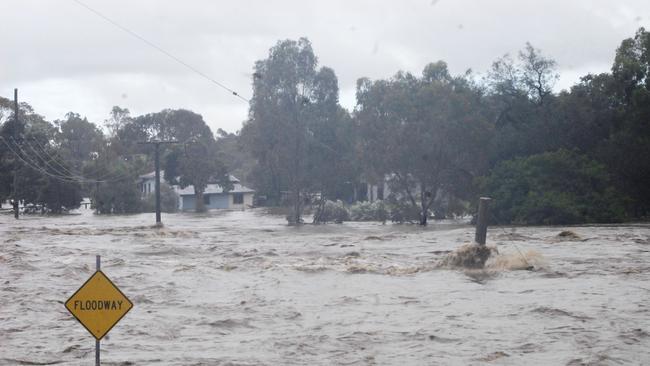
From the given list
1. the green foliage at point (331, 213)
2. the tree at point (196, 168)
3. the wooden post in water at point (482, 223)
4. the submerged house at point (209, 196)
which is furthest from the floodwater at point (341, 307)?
the submerged house at point (209, 196)

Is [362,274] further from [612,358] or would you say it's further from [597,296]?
[612,358]

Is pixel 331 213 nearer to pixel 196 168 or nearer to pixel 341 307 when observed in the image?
pixel 196 168

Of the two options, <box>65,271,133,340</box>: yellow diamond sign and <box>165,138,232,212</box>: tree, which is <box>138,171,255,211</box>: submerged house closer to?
<box>165,138,232,212</box>: tree

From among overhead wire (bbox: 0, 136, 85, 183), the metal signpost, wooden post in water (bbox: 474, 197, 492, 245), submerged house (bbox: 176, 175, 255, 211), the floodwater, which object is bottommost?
the floodwater

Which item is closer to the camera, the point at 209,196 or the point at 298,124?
the point at 298,124

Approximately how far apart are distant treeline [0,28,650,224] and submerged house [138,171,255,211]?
102 feet

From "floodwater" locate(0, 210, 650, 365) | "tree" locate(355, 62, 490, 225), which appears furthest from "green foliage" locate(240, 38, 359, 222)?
"floodwater" locate(0, 210, 650, 365)

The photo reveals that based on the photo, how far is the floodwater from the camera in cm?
1220

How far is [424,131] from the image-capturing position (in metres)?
54.0

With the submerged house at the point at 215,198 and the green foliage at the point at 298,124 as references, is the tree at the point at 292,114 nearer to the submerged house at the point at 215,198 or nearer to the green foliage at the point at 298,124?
the green foliage at the point at 298,124

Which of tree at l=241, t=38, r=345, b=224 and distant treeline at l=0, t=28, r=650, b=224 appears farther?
tree at l=241, t=38, r=345, b=224

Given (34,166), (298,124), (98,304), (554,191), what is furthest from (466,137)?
(98,304)

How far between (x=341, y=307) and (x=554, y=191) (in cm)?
3408

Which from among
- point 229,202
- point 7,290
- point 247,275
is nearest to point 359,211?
point 229,202
